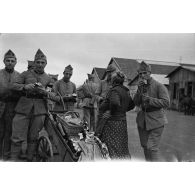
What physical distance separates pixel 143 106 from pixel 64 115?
1077mm

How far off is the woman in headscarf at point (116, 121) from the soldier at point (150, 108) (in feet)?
0.73

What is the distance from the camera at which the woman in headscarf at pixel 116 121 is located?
2963 millimetres

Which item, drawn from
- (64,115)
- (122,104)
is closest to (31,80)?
(64,115)

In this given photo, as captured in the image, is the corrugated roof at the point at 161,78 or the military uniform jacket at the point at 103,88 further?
the military uniform jacket at the point at 103,88

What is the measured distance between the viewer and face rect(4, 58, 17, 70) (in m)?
3.32

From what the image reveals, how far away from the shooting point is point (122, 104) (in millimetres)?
2986

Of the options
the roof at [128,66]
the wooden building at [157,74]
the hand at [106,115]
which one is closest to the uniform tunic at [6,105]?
the hand at [106,115]

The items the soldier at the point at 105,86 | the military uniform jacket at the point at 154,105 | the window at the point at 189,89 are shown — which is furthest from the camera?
the window at the point at 189,89

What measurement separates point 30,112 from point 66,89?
1.97 feet

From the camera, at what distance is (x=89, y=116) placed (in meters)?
3.70

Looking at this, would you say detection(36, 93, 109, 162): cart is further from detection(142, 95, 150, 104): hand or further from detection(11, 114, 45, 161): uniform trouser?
detection(142, 95, 150, 104): hand

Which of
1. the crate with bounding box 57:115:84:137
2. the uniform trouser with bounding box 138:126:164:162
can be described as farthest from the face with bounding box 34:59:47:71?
the uniform trouser with bounding box 138:126:164:162

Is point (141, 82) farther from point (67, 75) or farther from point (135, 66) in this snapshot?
point (67, 75)

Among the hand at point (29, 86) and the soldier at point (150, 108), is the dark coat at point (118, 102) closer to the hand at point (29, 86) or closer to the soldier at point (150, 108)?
the soldier at point (150, 108)
